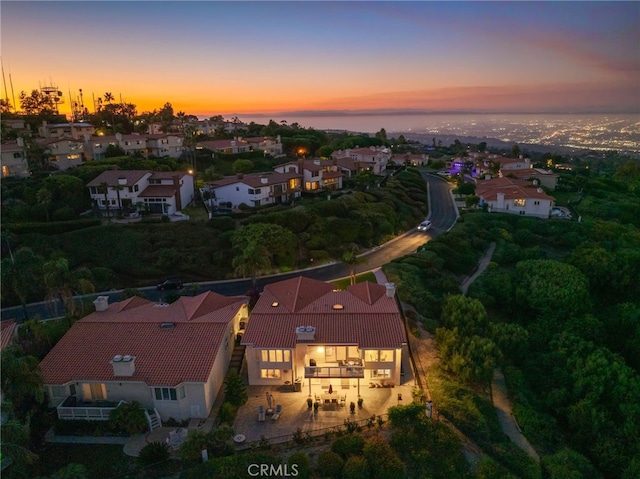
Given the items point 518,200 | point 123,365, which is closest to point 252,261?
point 123,365

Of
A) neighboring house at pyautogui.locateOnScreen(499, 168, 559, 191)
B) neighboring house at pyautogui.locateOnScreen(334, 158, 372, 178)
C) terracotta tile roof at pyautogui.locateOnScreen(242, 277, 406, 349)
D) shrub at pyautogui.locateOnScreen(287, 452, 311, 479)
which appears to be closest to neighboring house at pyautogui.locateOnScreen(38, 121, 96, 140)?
neighboring house at pyautogui.locateOnScreen(334, 158, 372, 178)

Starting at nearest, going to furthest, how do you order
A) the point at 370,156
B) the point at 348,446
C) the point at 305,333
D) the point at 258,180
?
→ the point at 348,446 → the point at 305,333 → the point at 258,180 → the point at 370,156

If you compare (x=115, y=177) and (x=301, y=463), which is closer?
(x=301, y=463)

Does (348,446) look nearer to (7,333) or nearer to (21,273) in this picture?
(7,333)

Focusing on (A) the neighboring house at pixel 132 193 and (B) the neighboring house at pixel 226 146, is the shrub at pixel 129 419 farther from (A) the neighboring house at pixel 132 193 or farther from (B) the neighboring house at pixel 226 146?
(B) the neighboring house at pixel 226 146

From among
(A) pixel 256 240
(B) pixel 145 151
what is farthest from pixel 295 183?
(B) pixel 145 151

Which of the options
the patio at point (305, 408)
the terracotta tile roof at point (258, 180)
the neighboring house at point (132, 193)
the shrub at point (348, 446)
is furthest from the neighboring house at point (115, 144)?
the shrub at point (348, 446)
